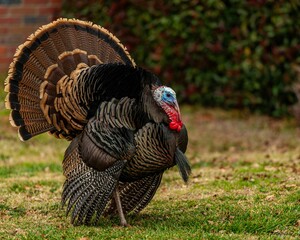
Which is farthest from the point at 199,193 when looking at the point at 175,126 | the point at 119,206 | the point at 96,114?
the point at 96,114

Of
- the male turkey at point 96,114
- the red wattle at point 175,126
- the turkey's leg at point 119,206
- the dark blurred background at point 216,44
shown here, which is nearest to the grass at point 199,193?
the turkey's leg at point 119,206

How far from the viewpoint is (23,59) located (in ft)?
20.7

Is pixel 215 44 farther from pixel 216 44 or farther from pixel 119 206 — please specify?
pixel 119 206

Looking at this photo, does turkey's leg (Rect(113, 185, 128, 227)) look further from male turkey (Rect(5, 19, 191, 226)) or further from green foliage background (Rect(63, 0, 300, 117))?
green foliage background (Rect(63, 0, 300, 117))

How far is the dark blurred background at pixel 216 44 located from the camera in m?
11.5

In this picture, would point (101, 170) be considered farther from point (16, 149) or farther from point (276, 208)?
point (16, 149)

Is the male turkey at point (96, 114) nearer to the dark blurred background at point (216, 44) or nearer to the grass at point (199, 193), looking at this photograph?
the grass at point (199, 193)

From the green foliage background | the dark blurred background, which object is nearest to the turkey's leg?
the dark blurred background

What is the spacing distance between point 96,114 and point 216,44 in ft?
20.2

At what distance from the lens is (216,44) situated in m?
11.7

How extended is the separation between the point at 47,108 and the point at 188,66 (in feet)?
19.7

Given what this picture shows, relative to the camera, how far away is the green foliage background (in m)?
11.5

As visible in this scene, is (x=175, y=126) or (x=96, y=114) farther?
(x=96, y=114)

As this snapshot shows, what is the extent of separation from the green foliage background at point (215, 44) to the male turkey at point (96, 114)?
527 centimetres
